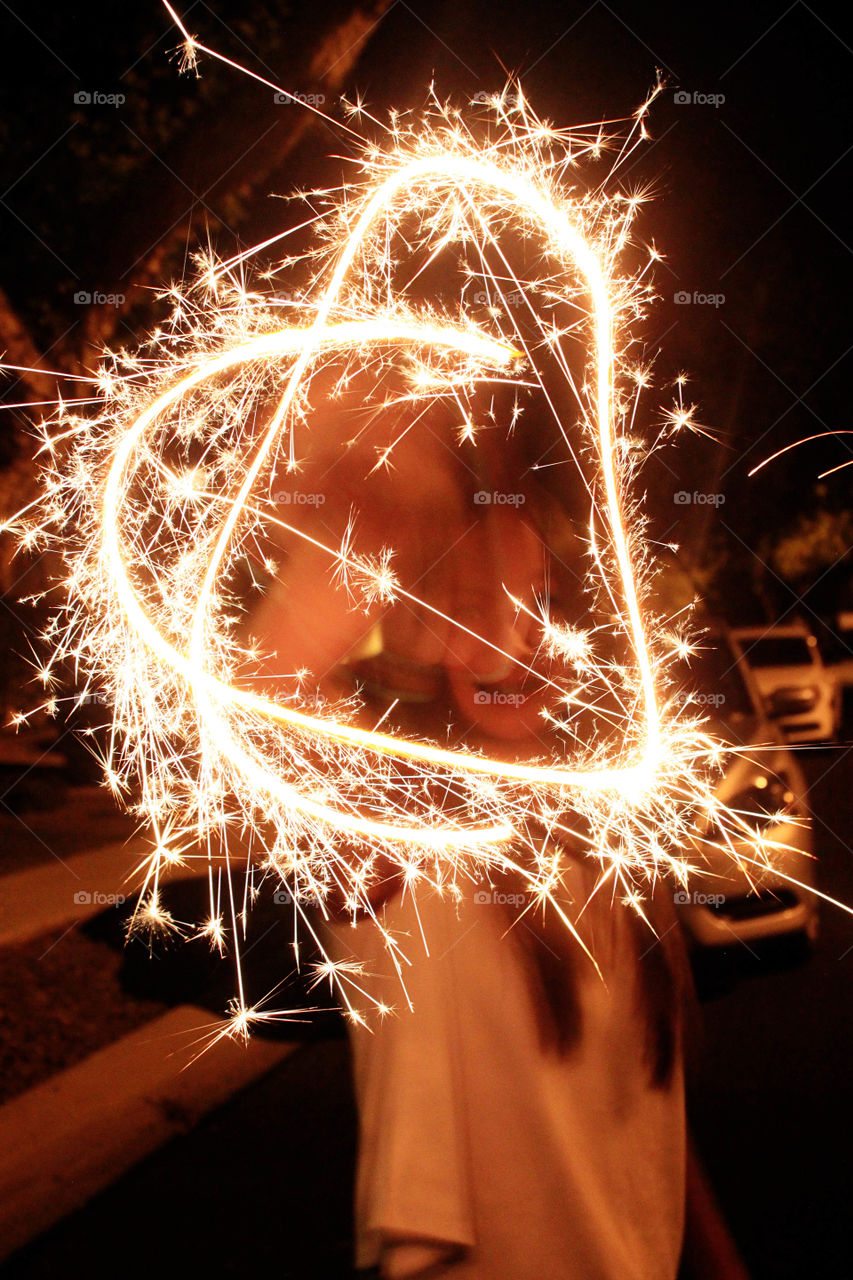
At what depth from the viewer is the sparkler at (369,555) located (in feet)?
3.51

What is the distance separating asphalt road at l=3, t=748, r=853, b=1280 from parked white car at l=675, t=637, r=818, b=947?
0.22 feet

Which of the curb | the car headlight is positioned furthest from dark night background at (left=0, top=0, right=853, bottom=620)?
the curb

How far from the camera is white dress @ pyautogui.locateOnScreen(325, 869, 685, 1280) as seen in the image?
93cm

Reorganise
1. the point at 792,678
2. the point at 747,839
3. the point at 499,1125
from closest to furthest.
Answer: the point at 499,1125, the point at 747,839, the point at 792,678

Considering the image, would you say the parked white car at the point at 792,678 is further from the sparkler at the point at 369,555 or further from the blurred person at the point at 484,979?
the blurred person at the point at 484,979

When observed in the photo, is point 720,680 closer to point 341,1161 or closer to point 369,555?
point 369,555

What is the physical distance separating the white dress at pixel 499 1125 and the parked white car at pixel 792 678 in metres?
0.56

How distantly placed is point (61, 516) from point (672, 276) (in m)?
1.05

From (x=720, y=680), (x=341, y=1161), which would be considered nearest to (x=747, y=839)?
(x=720, y=680)

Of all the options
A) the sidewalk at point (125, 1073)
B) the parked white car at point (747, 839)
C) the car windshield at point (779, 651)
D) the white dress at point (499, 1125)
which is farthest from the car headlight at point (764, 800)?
the sidewalk at point (125, 1073)

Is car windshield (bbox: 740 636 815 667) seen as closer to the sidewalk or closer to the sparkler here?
the sparkler

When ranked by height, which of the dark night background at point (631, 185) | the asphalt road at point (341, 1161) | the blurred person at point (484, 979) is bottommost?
the asphalt road at point (341, 1161)

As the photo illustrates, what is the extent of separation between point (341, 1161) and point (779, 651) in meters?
1.22

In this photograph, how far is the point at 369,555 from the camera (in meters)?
1.10
